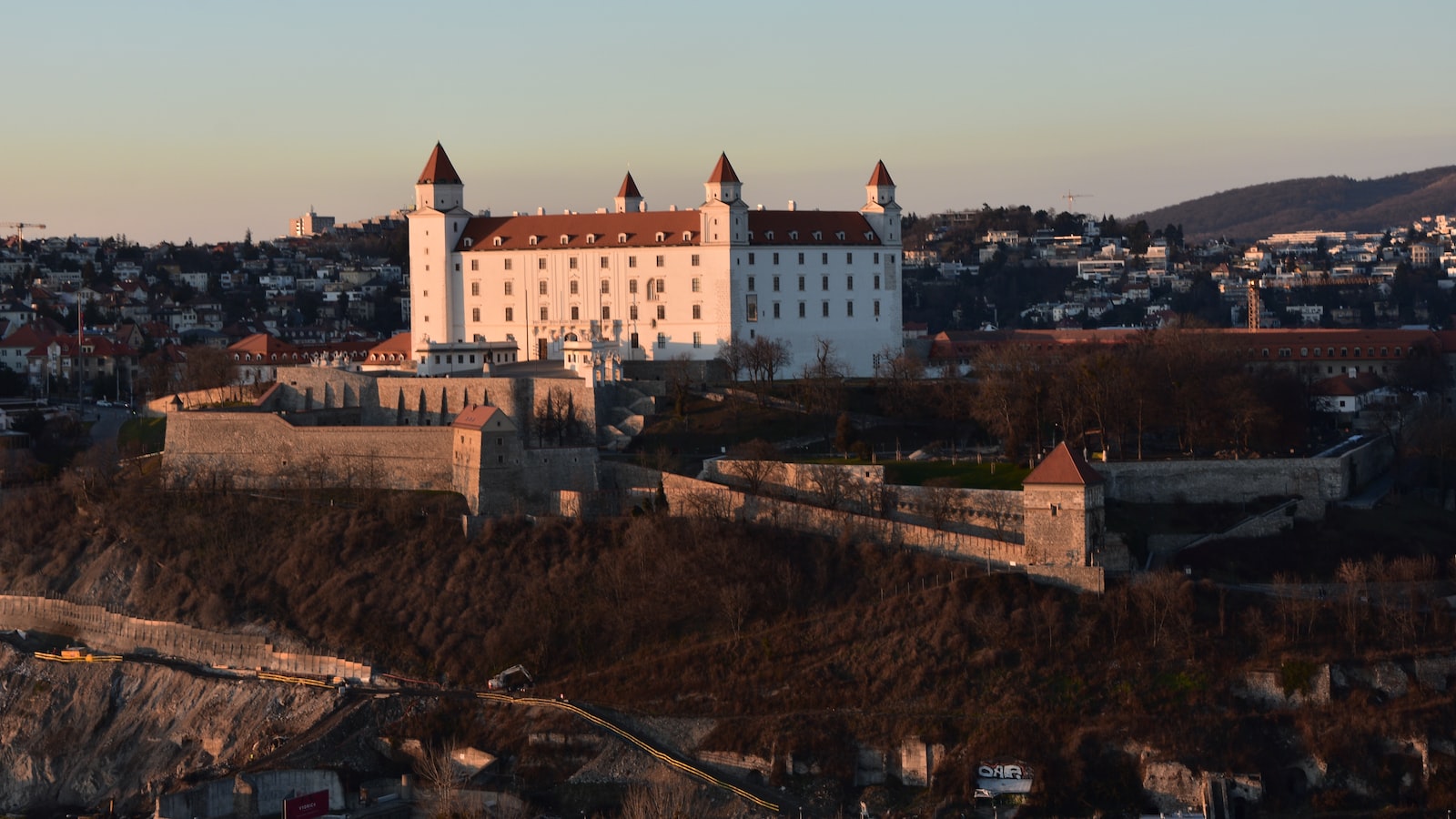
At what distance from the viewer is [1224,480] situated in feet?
158

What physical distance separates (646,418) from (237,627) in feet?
43.3

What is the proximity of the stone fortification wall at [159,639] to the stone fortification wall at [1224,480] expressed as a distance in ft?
62.4

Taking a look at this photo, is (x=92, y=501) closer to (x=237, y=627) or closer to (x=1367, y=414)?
(x=237, y=627)

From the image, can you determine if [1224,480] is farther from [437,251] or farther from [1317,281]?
[1317,281]

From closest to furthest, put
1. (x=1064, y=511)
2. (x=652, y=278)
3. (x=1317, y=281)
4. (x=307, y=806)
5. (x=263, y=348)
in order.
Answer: (x=307, y=806) < (x=1064, y=511) < (x=652, y=278) < (x=263, y=348) < (x=1317, y=281)

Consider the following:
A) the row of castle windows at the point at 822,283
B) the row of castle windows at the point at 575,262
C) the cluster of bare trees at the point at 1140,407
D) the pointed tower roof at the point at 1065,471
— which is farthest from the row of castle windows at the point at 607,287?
the pointed tower roof at the point at 1065,471

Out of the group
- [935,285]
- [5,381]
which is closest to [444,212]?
[5,381]

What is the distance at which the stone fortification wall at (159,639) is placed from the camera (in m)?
49.0

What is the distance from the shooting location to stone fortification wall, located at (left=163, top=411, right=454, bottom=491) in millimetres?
55469

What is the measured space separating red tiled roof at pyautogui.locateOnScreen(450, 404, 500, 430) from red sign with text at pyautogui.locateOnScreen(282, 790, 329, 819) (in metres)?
14.3

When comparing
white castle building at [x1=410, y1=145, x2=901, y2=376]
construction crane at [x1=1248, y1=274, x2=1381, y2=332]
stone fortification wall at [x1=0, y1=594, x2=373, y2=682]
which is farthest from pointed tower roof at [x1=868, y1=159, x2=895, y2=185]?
construction crane at [x1=1248, y1=274, x2=1381, y2=332]

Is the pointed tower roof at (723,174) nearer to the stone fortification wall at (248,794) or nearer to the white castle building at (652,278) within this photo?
the white castle building at (652,278)

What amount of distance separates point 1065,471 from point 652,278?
2444cm

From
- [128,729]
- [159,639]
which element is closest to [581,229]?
[159,639]
